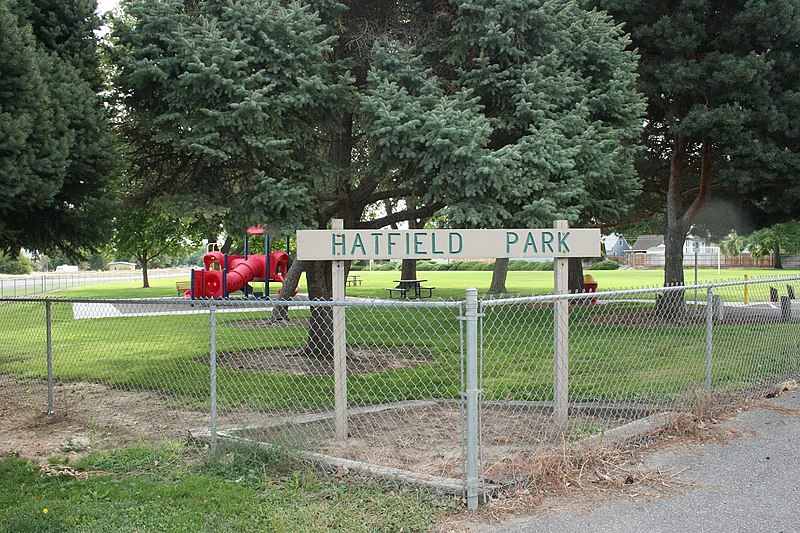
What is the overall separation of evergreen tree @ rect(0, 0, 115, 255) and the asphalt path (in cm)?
476

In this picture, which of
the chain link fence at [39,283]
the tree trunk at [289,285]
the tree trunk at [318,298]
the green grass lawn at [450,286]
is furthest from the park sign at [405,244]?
the chain link fence at [39,283]

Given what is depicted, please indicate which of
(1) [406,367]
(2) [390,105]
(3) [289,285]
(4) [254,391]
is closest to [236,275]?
(3) [289,285]

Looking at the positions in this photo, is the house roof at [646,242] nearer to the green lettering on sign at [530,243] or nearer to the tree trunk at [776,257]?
the tree trunk at [776,257]

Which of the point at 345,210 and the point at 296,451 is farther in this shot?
the point at 345,210

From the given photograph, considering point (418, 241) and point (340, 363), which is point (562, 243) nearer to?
point (418, 241)

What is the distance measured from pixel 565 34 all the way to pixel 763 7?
27.7 feet

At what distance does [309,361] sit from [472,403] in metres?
6.38

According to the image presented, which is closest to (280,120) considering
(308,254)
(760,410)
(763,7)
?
(308,254)

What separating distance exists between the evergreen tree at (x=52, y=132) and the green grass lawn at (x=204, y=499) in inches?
96.8

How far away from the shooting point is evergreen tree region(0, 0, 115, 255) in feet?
18.5

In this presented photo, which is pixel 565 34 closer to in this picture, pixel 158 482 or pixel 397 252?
pixel 397 252

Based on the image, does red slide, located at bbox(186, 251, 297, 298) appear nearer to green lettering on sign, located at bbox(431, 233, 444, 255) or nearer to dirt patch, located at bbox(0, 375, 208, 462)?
dirt patch, located at bbox(0, 375, 208, 462)

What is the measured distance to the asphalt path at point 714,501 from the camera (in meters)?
4.13

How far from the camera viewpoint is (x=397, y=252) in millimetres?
5844
